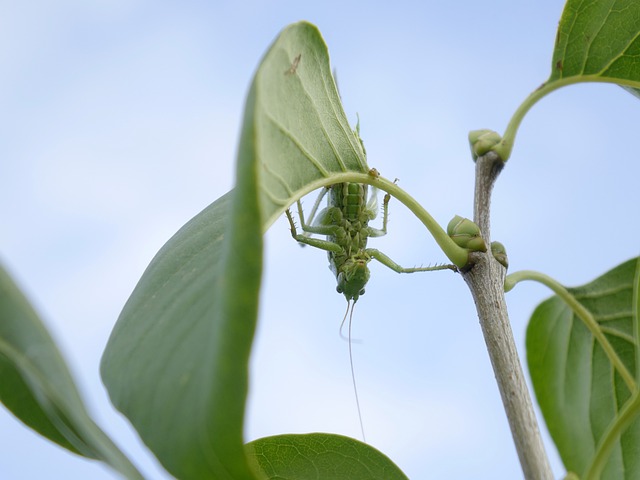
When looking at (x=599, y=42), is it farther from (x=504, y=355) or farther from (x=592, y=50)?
(x=504, y=355)

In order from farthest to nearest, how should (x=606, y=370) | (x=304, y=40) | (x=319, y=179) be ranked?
(x=606, y=370) → (x=319, y=179) → (x=304, y=40)

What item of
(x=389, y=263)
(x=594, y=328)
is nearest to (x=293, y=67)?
(x=594, y=328)

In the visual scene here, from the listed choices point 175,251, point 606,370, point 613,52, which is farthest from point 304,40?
point 606,370

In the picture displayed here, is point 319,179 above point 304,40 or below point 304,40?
below

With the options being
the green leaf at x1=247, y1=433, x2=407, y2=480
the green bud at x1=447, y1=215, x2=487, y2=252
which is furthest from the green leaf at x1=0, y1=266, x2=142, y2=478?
the green bud at x1=447, y1=215, x2=487, y2=252

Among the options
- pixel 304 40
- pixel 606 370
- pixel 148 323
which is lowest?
pixel 606 370

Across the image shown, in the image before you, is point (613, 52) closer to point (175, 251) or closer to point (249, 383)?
point (175, 251)

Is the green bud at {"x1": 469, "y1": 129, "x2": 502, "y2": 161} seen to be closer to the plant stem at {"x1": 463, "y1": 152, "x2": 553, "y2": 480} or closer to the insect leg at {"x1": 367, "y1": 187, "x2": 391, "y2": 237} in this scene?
the plant stem at {"x1": 463, "y1": 152, "x2": 553, "y2": 480}

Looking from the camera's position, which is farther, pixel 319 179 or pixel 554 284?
pixel 554 284
